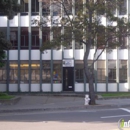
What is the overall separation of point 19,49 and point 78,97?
758 cm

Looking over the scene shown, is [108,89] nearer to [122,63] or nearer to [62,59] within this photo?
[122,63]

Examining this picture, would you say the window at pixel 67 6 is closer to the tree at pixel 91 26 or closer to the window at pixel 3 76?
the tree at pixel 91 26

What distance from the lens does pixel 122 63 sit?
3431 cm

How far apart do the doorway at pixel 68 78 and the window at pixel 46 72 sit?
4.51 feet

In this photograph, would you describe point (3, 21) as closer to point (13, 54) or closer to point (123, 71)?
point (13, 54)

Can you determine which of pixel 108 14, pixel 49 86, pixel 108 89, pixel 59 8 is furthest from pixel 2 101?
pixel 108 89

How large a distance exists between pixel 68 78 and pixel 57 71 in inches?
46.8

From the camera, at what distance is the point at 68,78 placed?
34188 mm

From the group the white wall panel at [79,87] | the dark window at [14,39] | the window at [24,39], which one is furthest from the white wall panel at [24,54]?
the white wall panel at [79,87]

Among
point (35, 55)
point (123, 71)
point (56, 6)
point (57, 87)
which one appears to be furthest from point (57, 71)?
point (56, 6)

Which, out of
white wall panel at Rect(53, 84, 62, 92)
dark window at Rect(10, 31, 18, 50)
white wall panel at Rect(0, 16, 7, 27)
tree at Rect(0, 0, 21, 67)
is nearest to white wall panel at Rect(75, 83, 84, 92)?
white wall panel at Rect(53, 84, 62, 92)

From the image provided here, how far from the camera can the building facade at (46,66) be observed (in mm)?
33969

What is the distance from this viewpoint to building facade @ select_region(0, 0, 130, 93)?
3397 cm

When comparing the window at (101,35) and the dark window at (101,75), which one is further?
the dark window at (101,75)
